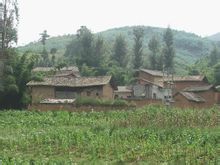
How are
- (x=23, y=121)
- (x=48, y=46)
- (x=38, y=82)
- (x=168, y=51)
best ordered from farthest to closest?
(x=48, y=46) < (x=168, y=51) < (x=38, y=82) < (x=23, y=121)

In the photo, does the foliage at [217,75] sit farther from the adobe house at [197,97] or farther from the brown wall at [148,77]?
the adobe house at [197,97]

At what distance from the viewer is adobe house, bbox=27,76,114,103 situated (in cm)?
5805

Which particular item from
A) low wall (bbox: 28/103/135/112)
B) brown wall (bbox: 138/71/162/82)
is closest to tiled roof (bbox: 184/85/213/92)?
brown wall (bbox: 138/71/162/82)

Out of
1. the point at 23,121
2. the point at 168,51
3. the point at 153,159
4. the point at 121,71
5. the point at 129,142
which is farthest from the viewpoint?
the point at 168,51

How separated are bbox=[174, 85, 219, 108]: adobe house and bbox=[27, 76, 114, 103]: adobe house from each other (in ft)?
29.8

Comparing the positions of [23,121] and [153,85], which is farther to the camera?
[153,85]

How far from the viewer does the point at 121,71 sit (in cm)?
8656

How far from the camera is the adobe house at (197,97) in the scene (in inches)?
2318

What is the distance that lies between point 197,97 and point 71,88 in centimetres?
1658

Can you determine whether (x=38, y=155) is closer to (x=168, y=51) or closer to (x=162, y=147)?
(x=162, y=147)

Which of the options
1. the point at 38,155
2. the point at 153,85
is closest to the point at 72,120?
the point at 38,155

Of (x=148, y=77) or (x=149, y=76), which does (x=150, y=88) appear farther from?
(x=148, y=77)

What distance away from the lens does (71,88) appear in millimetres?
59250

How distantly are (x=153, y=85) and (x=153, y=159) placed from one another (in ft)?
185
